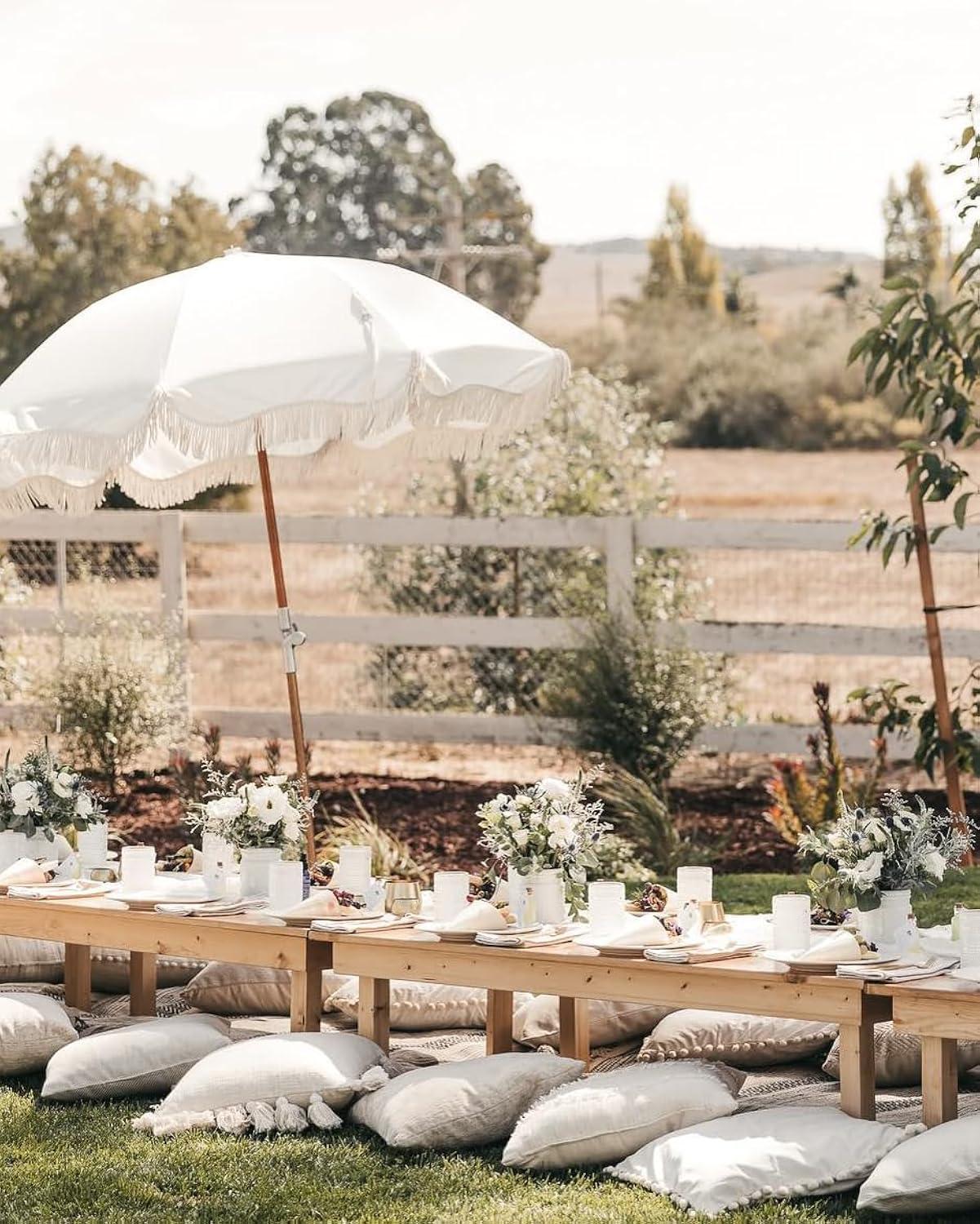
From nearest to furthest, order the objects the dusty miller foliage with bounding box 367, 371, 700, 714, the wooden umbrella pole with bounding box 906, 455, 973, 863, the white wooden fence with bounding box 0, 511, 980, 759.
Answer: the wooden umbrella pole with bounding box 906, 455, 973, 863
the white wooden fence with bounding box 0, 511, 980, 759
the dusty miller foliage with bounding box 367, 371, 700, 714

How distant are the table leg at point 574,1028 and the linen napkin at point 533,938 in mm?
283

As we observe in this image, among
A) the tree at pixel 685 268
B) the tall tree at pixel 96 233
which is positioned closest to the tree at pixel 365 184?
the tree at pixel 685 268

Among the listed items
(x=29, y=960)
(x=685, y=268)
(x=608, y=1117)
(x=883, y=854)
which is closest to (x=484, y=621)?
(x=29, y=960)

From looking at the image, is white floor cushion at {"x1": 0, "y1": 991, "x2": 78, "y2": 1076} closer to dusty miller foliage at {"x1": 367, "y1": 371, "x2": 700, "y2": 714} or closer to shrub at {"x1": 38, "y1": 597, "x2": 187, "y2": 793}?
shrub at {"x1": 38, "y1": 597, "x2": 187, "y2": 793}

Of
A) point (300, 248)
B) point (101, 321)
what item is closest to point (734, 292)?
point (300, 248)

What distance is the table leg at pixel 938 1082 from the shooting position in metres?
4.47

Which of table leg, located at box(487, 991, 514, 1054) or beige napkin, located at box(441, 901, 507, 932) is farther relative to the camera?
table leg, located at box(487, 991, 514, 1054)

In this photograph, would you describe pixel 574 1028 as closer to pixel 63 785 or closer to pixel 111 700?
pixel 63 785

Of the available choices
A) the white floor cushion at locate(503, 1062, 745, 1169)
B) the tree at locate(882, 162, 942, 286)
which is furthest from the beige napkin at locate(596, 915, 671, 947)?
the tree at locate(882, 162, 942, 286)

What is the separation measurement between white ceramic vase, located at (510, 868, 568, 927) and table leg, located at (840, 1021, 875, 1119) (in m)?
0.92

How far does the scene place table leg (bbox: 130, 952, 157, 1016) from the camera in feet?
20.0

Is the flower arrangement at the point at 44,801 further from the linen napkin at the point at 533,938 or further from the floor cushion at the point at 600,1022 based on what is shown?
the linen napkin at the point at 533,938

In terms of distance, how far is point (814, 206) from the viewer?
53781 mm

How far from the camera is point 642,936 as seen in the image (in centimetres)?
491
